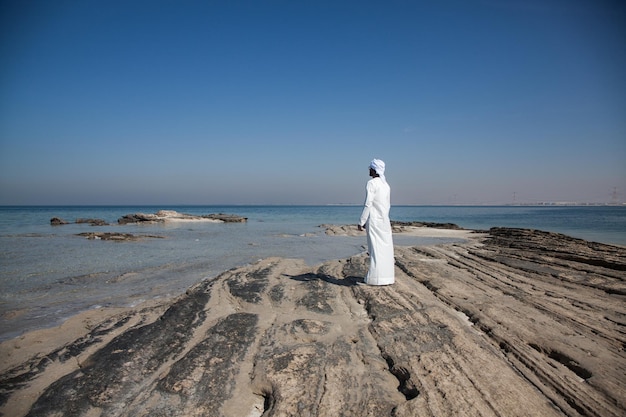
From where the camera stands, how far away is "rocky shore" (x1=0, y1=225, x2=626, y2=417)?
2877 mm

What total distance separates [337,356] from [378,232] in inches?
146

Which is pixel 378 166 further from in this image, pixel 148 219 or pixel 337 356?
pixel 148 219

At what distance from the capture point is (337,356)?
372 centimetres

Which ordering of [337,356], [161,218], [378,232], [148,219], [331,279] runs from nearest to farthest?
[337,356] → [378,232] → [331,279] → [148,219] → [161,218]

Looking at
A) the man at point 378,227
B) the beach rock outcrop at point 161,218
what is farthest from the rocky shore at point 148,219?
the man at point 378,227

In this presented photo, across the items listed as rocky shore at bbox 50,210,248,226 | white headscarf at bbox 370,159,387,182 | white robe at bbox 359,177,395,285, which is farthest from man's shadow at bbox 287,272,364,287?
rocky shore at bbox 50,210,248,226

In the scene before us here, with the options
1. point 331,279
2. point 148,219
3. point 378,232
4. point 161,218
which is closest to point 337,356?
point 378,232

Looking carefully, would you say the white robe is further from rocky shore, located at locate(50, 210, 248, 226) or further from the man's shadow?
rocky shore, located at locate(50, 210, 248, 226)

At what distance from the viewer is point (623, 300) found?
588 centimetres

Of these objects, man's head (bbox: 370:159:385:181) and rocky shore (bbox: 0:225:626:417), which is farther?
man's head (bbox: 370:159:385:181)

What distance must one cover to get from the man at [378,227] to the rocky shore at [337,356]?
1.19 feet

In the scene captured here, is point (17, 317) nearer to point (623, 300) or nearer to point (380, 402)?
point (380, 402)

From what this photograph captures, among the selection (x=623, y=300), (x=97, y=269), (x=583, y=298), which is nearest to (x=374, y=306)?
(x=583, y=298)

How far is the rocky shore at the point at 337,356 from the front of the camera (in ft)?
9.44
